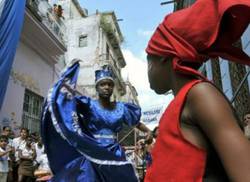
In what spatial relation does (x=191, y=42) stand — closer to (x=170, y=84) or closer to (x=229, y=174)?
(x=170, y=84)

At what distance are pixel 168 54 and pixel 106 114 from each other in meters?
2.79

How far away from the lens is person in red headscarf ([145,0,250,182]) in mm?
1024

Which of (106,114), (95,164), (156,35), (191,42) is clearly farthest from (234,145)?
(106,114)

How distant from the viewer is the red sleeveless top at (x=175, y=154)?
107 centimetres

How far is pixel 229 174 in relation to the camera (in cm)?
102

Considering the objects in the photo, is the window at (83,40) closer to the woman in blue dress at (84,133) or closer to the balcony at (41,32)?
the balcony at (41,32)

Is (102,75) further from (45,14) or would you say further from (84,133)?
(45,14)

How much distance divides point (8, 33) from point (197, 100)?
22.5ft

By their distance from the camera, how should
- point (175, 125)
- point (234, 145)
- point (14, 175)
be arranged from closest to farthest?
point (234, 145) < point (175, 125) < point (14, 175)

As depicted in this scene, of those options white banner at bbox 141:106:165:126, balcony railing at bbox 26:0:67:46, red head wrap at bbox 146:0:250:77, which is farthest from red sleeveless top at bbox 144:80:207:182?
balcony railing at bbox 26:0:67:46

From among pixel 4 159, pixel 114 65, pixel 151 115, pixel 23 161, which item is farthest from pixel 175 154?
pixel 114 65

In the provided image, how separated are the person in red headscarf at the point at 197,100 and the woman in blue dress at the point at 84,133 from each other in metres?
2.45

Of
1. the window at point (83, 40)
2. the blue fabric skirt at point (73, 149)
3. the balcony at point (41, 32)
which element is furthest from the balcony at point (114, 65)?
the blue fabric skirt at point (73, 149)

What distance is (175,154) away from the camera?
110 centimetres
